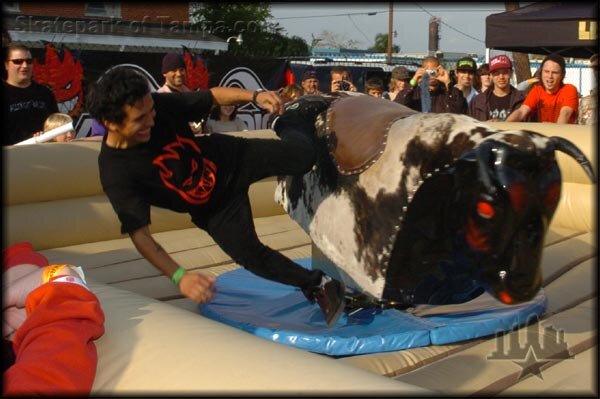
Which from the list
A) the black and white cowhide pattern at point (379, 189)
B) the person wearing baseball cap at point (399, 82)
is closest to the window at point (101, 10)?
the person wearing baseball cap at point (399, 82)

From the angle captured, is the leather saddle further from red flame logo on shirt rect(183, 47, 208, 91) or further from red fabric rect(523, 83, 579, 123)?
red flame logo on shirt rect(183, 47, 208, 91)

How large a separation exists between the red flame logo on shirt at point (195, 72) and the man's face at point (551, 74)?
3.61 meters

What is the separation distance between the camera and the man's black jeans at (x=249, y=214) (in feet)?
8.69

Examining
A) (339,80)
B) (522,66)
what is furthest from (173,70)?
(522,66)

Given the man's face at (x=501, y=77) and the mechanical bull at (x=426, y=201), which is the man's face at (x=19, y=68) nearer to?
the mechanical bull at (x=426, y=201)

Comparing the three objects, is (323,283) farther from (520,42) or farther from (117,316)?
(520,42)

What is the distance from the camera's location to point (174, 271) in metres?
2.33

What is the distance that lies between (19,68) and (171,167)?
96.2 inches

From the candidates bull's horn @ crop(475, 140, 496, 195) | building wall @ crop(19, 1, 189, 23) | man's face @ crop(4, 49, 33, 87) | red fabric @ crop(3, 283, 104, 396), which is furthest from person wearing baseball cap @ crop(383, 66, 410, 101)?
building wall @ crop(19, 1, 189, 23)

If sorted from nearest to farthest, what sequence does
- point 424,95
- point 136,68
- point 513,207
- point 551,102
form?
point 513,207
point 551,102
point 424,95
point 136,68

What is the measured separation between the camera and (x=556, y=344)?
2.55 meters

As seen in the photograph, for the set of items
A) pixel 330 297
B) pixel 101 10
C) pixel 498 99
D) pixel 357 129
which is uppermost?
pixel 101 10

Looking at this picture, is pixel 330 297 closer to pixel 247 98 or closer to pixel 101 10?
→ pixel 247 98

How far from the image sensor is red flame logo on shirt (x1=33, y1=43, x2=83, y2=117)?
6.30 metres
